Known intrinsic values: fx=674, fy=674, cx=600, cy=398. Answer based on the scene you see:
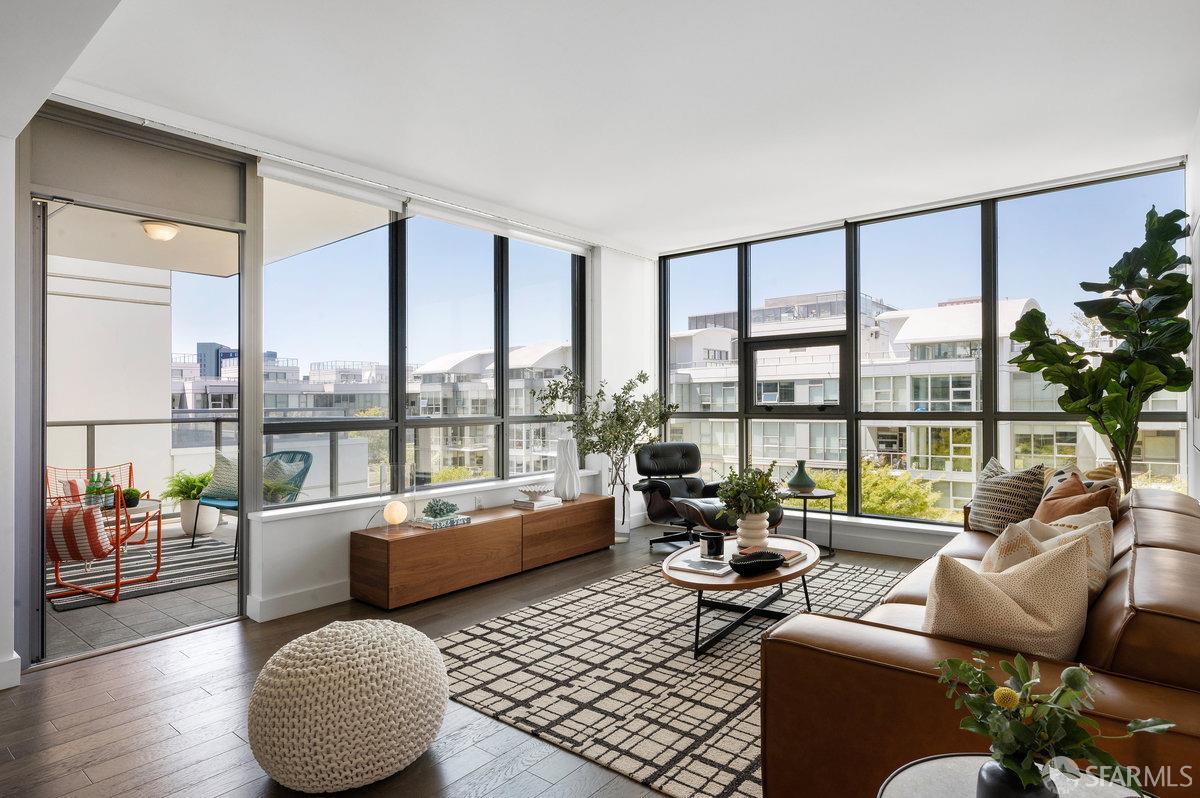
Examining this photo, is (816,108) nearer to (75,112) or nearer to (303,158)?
(303,158)

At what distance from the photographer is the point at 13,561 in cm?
293

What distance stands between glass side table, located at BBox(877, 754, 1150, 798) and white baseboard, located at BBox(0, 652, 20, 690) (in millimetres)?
3541

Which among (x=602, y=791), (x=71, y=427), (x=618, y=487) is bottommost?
(x=602, y=791)

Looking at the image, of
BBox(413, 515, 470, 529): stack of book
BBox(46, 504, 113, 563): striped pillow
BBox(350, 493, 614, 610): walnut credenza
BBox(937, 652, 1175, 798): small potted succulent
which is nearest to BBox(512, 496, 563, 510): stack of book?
BBox(350, 493, 614, 610): walnut credenza

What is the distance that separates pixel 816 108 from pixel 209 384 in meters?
3.70

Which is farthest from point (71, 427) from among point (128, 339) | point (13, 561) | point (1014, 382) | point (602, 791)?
point (1014, 382)

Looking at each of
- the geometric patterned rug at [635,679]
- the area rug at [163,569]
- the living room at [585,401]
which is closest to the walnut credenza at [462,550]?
the living room at [585,401]

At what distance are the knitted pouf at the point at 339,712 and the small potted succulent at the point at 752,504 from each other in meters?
2.03

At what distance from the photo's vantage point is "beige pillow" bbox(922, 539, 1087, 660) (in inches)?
63.0

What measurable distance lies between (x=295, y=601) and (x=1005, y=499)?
4211 mm

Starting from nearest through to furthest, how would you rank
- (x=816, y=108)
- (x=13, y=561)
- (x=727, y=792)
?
(x=727, y=792)
(x=13, y=561)
(x=816, y=108)

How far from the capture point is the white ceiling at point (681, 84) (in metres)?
2.69

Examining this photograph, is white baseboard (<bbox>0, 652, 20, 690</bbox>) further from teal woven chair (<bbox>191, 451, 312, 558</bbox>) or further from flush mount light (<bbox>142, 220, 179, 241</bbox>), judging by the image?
flush mount light (<bbox>142, 220, 179, 241</bbox>)

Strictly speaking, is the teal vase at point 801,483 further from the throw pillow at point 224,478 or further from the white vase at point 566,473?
the throw pillow at point 224,478
